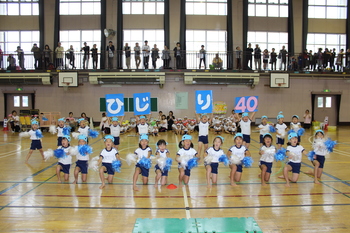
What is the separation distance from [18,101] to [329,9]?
2720 cm

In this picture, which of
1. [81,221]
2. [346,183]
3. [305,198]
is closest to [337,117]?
[346,183]

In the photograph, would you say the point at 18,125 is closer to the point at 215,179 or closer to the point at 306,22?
the point at 215,179

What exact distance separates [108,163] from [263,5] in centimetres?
2220

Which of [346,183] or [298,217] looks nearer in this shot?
[298,217]

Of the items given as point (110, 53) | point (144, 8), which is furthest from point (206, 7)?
point (110, 53)

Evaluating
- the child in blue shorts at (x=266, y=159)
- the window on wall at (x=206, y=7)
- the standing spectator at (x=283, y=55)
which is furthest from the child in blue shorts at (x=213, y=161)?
the window on wall at (x=206, y=7)

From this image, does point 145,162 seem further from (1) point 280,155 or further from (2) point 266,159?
(1) point 280,155

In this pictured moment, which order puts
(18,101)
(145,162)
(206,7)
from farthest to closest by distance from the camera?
(206,7) → (18,101) → (145,162)

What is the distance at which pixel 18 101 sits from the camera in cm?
2339

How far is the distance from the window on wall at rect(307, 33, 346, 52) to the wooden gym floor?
19000mm

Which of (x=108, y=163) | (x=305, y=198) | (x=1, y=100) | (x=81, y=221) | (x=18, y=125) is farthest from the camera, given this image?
(x=1, y=100)

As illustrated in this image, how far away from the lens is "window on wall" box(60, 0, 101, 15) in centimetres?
2367

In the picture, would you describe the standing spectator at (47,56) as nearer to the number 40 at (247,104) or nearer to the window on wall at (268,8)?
the number 40 at (247,104)

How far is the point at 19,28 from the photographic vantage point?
23.8m
